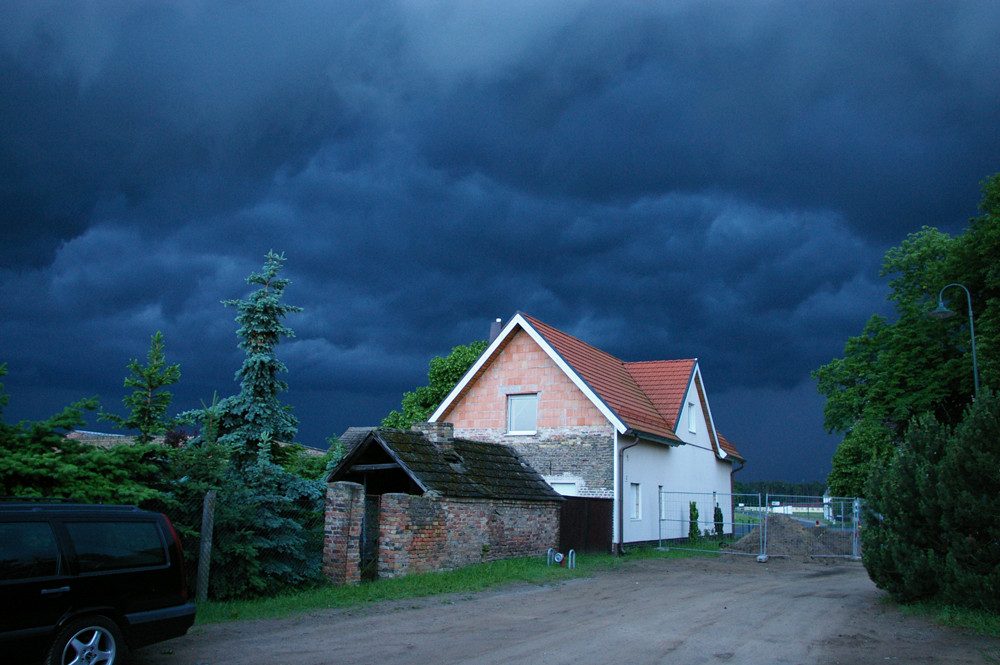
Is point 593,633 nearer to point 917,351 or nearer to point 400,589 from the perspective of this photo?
point 400,589

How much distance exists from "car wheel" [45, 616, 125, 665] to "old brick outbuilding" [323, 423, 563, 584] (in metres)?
6.76

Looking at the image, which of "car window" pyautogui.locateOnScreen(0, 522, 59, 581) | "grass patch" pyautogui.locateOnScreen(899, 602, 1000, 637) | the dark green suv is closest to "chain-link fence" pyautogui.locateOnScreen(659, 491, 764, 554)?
"grass patch" pyautogui.locateOnScreen(899, 602, 1000, 637)

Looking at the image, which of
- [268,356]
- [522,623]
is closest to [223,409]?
[268,356]

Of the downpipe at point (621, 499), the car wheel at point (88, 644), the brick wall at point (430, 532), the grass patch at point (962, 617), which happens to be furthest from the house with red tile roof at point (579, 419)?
the car wheel at point (88, 644)

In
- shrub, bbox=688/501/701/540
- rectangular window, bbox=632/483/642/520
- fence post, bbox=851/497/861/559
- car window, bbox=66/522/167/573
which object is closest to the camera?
car window, bbox=66/522/167/573

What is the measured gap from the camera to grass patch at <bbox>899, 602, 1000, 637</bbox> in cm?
1032

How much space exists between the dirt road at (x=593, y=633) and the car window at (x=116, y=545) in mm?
1262

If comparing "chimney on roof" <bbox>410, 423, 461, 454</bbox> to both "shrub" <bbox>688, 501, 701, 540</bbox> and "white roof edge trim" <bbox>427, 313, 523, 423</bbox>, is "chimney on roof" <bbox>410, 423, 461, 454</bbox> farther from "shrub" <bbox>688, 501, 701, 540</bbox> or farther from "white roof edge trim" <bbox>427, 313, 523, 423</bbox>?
"shrub" <bbox>688, 501, 701, 540</bbox>

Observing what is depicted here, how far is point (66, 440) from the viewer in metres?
10.1

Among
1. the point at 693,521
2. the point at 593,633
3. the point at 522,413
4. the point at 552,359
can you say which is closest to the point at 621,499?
the point at 522,413

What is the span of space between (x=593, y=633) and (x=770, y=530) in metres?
19.0

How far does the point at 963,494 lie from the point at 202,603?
1134 centimetres

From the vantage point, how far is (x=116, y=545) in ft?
24.7

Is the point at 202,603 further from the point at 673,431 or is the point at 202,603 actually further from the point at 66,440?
the point at 673,431
